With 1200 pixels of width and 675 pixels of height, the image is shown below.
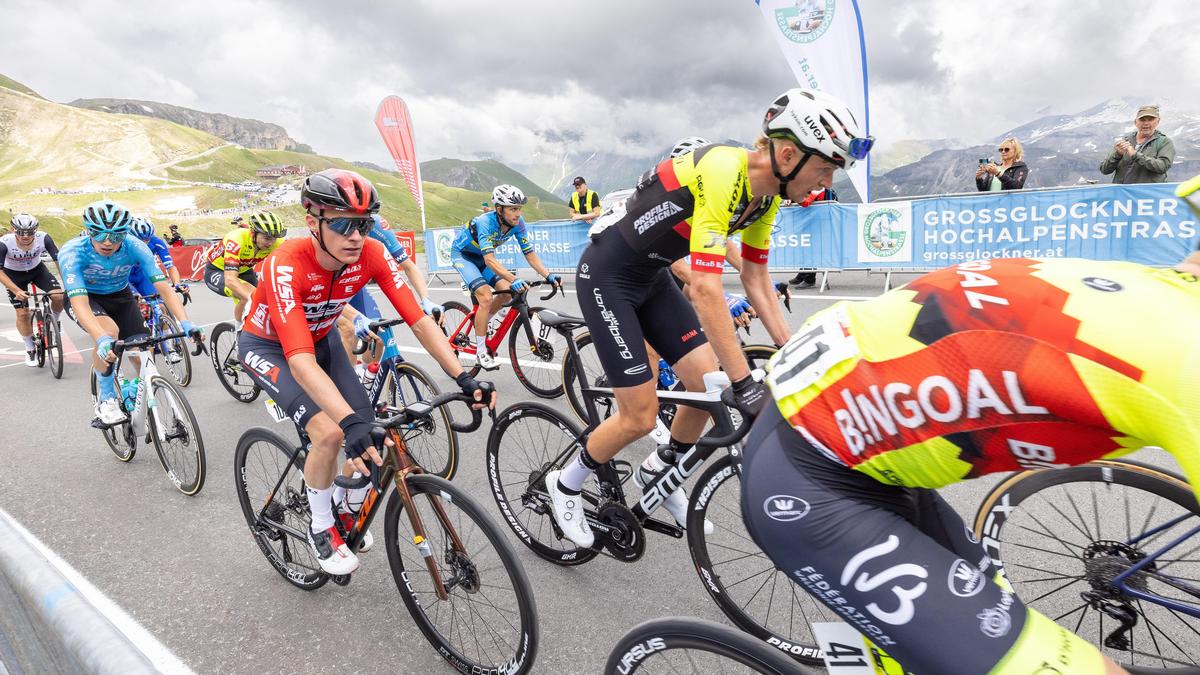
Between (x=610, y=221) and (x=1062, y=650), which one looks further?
(x=610, y=221)

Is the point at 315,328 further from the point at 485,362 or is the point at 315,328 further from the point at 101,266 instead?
the point at 101,266

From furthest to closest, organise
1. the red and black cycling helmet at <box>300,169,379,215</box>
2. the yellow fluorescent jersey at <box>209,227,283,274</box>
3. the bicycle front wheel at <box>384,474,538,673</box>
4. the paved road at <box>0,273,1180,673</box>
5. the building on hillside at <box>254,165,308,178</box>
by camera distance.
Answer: the building on hillside at <box>254,165,308,178</box>
the yellow fluorescent jersey at <box>209,227,283,274</box>
the red and black cycling helmet at <box>300,169,379,215</box>
the paved road at <box>0,273,1180,673</box>
the bicycle front wheel at <box>384,474,538,673</box>

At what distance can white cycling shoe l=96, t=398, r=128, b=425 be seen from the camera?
499cm

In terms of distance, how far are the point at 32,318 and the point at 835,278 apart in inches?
489

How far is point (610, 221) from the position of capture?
3199 mm

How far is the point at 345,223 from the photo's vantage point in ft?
9.78

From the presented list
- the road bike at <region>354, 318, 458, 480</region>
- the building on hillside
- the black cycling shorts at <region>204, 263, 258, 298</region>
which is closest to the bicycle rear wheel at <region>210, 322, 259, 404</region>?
the black cycling shorts at <region>204, 263, 258, 298</region>

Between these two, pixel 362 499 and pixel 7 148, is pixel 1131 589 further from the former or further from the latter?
pixel 7 148

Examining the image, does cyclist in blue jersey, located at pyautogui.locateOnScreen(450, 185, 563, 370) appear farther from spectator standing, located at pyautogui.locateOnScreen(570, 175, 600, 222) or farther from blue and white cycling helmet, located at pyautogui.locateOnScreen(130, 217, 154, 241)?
spectator standing, located at pyautogui.locateOnScreen(570, 175, 600, 222)

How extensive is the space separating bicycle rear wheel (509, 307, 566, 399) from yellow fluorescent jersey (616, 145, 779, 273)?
3.22 metres

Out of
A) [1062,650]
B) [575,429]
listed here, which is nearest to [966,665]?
[1062,650]

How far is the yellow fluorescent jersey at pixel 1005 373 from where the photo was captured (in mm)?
1048

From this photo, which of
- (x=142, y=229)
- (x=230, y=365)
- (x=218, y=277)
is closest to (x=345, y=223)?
(x=230, y=365)

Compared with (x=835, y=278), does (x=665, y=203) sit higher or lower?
higher
